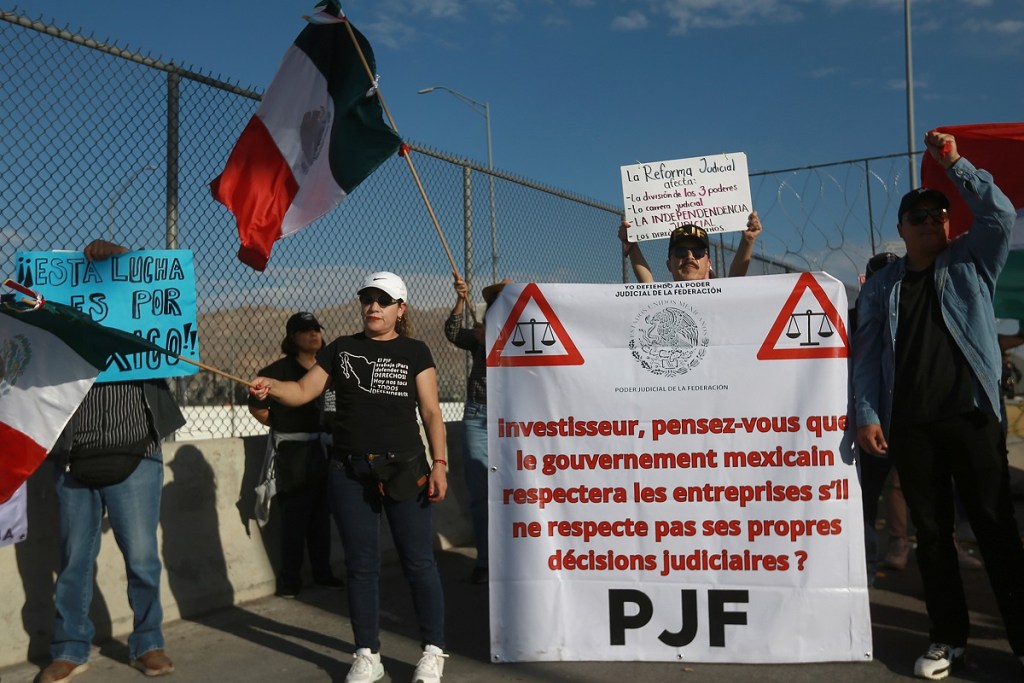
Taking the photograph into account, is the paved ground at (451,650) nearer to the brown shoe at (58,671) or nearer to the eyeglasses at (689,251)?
the brown shoe at (58,671)

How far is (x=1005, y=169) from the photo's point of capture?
512cm

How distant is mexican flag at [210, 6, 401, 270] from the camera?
214 inches

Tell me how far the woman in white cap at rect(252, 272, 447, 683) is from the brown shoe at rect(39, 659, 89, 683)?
50.9 inches

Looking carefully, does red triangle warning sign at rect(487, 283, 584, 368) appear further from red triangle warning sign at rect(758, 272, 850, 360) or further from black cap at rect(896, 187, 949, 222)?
black cap at rect(896, 187, 949, 222)

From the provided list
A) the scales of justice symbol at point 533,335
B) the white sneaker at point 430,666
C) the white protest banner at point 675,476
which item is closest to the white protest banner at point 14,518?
the white sneaker at point 430,666

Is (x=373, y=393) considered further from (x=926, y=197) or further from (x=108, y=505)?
(x=926, y=197)

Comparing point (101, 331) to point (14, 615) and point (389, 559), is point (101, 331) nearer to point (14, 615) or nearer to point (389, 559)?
point (14, 615)

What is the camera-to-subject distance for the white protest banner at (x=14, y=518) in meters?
4.35

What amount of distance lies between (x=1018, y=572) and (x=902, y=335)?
3.71ft

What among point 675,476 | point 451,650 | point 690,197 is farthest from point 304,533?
point 690,197

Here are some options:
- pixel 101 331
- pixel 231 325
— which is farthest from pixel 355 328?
pixel 101 331

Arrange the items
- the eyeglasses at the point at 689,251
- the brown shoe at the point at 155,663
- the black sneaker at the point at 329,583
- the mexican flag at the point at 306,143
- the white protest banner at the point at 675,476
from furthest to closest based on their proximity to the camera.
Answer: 1. the black sneaker at the point at 329,583
2. the mexican flag at the point at 306,143
3. the eyeglasses at the point at 689,251
4. the brown shoe at the point at 155,663
5. the white protest banner at the point at 675,476

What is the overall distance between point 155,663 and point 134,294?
1.75m

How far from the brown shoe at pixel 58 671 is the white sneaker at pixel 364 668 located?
4.14 feet
